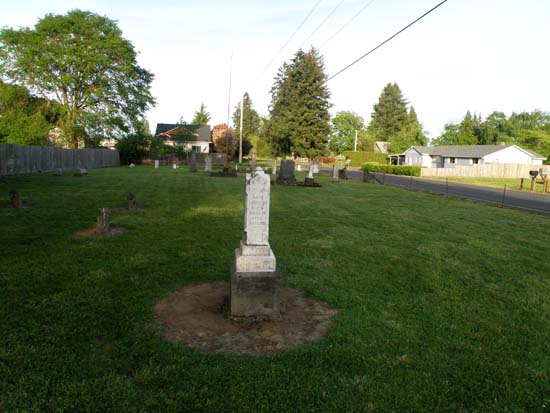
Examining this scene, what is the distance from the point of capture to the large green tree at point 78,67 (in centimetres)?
3844

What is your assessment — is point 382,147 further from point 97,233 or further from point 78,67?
point 97,233

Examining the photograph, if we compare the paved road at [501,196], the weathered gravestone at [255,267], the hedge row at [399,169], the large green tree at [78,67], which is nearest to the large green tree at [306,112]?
the hedge row at [399,169]

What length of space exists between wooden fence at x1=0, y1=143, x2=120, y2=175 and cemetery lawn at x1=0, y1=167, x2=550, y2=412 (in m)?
17.9

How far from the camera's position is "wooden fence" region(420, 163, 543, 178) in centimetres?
4694

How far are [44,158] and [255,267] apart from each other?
101ft

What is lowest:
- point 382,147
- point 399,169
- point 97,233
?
point 97,233

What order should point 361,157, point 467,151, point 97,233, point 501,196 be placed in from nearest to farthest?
point 97,233
point 501,196
point 467,151
point 361,157

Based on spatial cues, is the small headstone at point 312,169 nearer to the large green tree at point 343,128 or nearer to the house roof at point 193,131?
the house roof at point 193,131

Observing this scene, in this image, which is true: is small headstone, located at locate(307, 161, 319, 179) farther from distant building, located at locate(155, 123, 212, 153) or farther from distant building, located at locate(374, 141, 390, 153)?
distant building, located at locate(374, 141, 390, 153)

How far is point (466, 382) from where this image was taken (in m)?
3.71

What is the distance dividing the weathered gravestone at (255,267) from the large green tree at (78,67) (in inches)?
1599

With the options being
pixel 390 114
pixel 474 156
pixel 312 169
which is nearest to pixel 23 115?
pixel 312 169

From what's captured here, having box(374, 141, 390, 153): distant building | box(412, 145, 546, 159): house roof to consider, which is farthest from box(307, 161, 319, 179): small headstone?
box(374, 141, 390, 153): distant building

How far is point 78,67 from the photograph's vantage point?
129 ft
